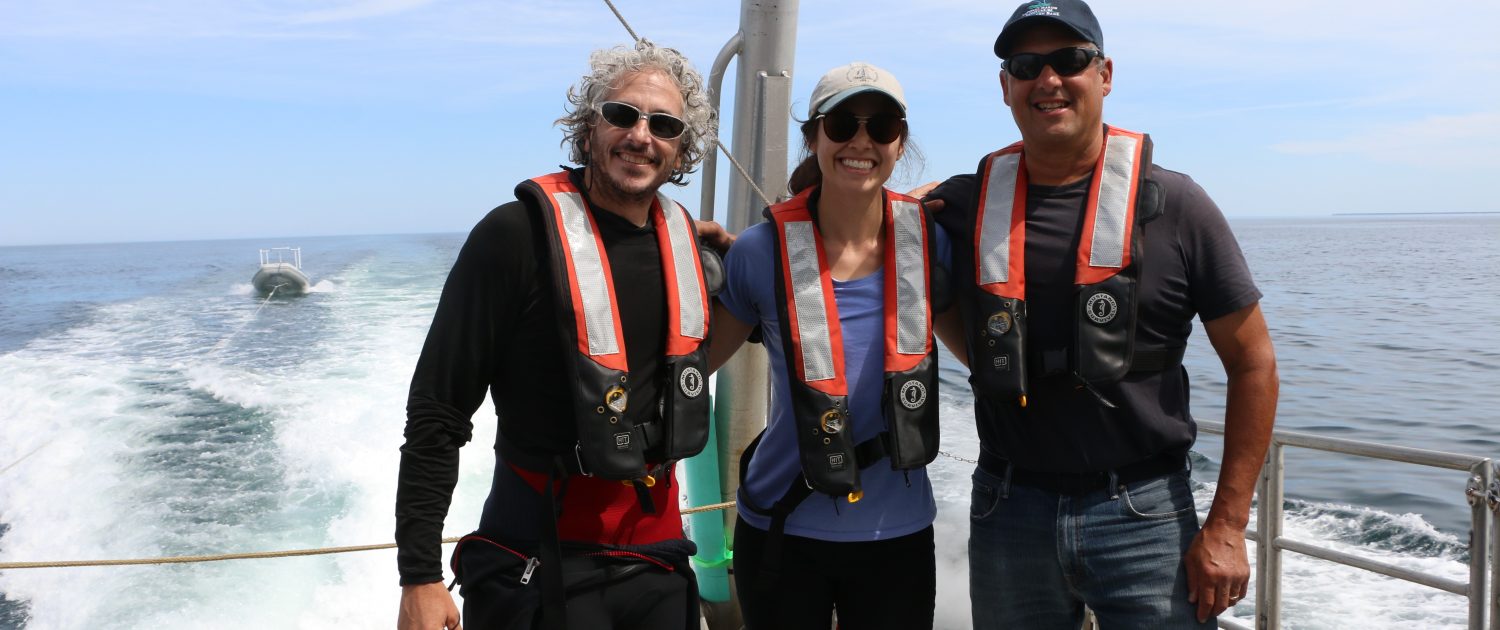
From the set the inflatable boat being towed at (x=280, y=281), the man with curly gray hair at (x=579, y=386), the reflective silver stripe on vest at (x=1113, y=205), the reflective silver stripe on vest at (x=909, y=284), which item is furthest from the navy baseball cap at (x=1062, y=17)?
the inflatable boat being towed at (x=280, y=281)

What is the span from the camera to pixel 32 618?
6.27 meters

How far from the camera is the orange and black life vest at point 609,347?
1.81 meters

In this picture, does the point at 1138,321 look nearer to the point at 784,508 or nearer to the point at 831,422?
the point at 831,422

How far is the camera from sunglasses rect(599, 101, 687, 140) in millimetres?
1896

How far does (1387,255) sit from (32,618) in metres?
46.3

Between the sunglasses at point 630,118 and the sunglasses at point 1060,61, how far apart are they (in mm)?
685

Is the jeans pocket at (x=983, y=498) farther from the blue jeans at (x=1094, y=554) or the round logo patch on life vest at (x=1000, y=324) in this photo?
the round logo patch on life vest at (x=1000, y=324)

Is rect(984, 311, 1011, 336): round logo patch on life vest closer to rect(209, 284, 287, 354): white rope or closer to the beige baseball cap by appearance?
the beige baseball cap

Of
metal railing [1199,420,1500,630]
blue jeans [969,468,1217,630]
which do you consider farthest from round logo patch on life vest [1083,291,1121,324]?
metal railing [1199,420,1500,630]

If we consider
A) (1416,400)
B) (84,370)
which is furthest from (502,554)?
(1416,400)

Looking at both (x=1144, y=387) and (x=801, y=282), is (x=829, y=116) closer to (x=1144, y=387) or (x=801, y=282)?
(x=801, y=282)

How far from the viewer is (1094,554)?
189 cm

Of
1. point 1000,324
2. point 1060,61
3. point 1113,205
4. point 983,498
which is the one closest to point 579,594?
point 983,498

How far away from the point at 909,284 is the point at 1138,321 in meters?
0.43
